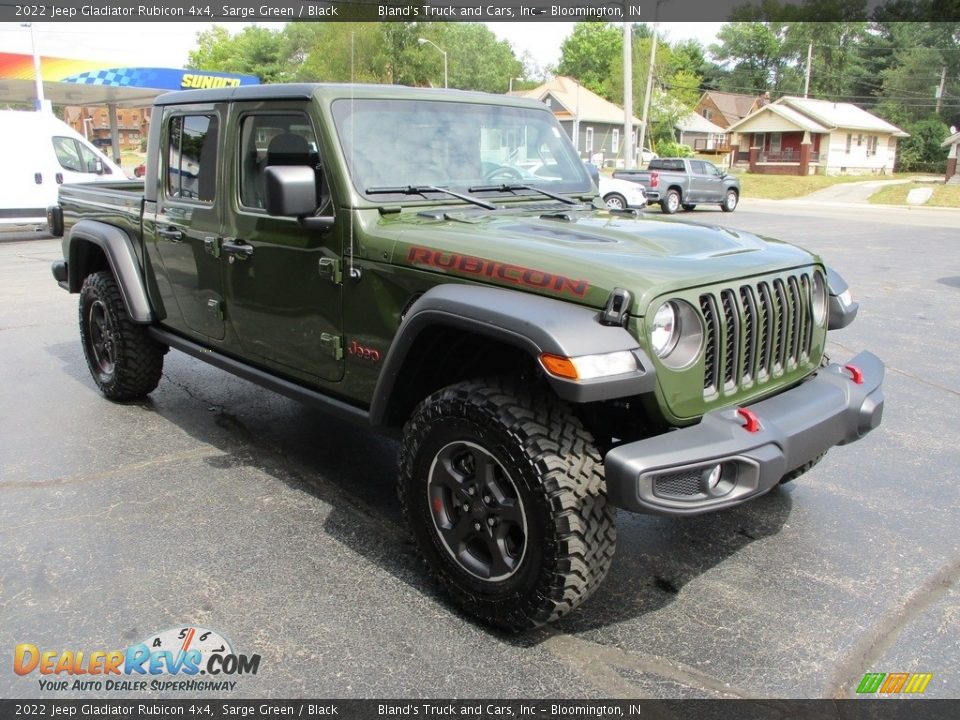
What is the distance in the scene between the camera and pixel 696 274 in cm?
280

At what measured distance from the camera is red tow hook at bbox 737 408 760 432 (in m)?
A: 2.71

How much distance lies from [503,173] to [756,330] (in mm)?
1597

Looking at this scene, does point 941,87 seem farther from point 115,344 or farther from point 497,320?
point 497,320

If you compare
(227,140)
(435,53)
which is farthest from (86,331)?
(435,53)

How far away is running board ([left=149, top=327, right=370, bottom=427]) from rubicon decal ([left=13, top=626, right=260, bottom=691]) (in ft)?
3.50

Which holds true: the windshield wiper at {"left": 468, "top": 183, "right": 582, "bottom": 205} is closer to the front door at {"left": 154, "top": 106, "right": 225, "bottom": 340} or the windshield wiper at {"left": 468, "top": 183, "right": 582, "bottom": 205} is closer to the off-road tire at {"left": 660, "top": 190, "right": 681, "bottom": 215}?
the front door at {"left": 154, "top": 106, "right": 225, "bottom": 340}

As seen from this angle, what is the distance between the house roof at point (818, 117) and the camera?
55469 millimetres

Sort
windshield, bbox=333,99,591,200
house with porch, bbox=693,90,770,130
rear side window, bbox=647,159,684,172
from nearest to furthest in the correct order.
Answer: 1. windshield, bbox=333,99,591,200
2. rear side window, bbox=647,159,684,172
3. house with porch, bbox=693,90,770,130

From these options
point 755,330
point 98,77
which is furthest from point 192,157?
point 98,77

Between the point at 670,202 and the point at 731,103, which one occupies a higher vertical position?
the point at 731,103

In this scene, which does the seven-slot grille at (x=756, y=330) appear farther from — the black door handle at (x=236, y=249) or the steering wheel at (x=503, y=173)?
the black door handle at (x=236, y=249)

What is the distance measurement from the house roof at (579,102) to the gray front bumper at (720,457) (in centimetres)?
5221

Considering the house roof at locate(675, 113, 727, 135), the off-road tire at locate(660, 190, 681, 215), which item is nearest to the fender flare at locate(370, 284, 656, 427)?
the off-road tire at locate(660, 190, 681, 215)

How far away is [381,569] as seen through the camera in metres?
3.36
